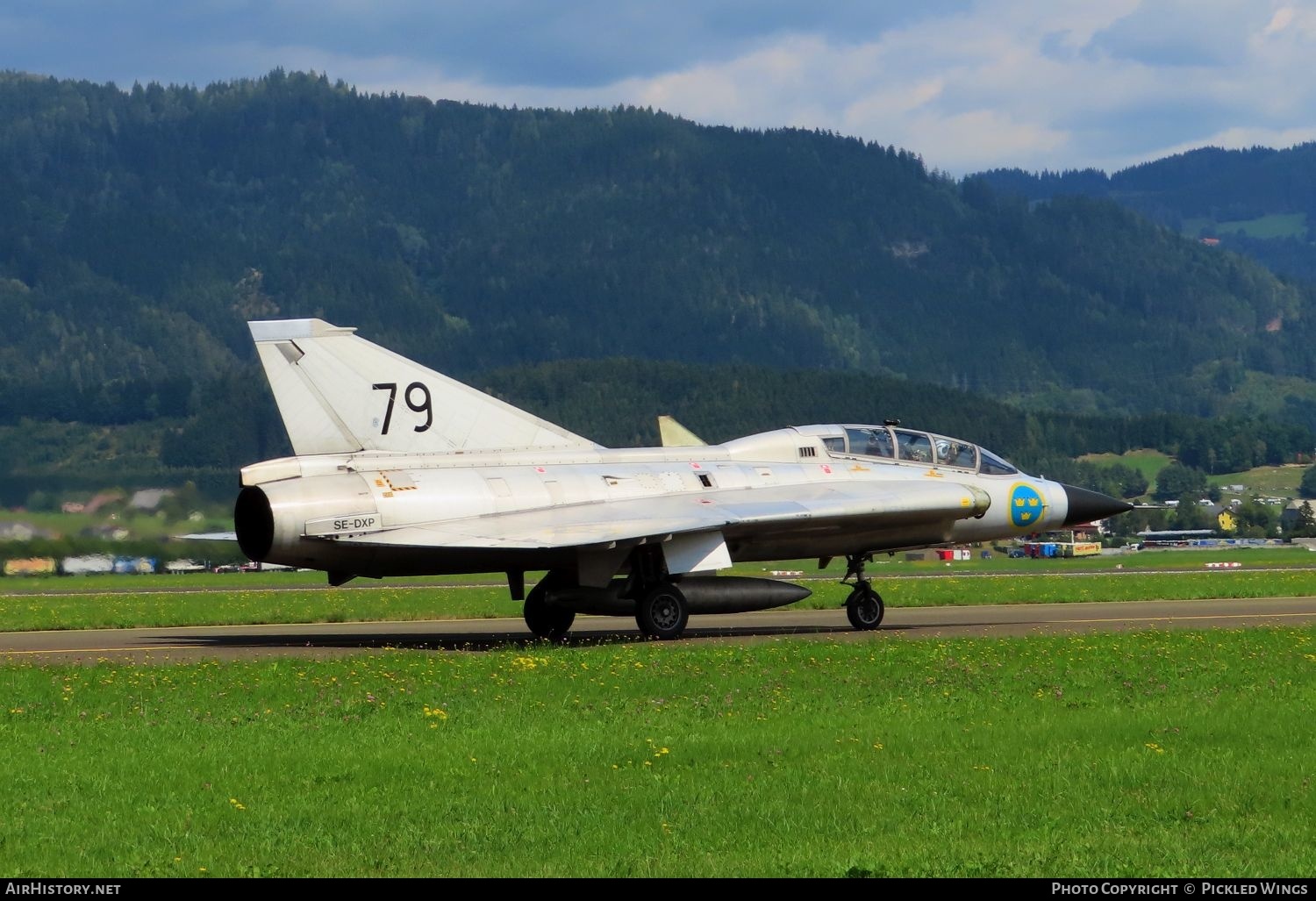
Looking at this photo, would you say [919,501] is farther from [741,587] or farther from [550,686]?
[550,686]

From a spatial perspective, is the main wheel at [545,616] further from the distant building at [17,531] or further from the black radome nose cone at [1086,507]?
the distant building at [17,531]

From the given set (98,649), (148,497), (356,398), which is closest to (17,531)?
(148,497)

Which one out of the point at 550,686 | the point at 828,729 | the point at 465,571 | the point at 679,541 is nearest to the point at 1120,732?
the point at 828,729

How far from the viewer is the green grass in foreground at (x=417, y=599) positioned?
3291 cm

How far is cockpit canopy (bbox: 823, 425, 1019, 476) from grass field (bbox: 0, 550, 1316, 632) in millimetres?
7146

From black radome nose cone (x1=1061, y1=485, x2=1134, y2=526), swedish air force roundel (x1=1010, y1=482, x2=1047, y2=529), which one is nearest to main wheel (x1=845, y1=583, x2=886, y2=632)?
swedish air force roundel (x1=1010, y1=482, x2=1047, y2=529)

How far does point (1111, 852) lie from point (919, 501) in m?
16.7

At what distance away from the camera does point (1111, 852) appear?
10.2 m

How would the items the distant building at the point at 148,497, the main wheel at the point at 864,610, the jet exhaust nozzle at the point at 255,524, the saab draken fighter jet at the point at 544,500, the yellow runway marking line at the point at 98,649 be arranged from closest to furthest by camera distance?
the jet exhaust nozzle at the point at 255,524 → the saab draken fighter jet at the point at 544,500 → the yellow runway marking line at the point at 98,649 → the main wheel at the point at 864,610 → the distant building at the point at 148,497

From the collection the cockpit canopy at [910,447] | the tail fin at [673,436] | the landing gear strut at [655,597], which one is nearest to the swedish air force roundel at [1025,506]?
the cockpit canopy at [910,447]

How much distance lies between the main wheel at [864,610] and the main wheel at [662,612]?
11.7 feet

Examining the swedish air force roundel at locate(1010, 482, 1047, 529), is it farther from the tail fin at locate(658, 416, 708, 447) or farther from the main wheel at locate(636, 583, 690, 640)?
the main wheel at locate(636, 583, 690, 640)

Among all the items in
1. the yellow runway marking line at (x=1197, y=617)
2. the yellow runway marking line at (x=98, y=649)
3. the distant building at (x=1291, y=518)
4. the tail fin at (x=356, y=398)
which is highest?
the tail fin at (x=356, y=398)

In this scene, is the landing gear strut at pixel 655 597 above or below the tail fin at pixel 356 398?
Result: below
